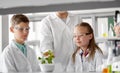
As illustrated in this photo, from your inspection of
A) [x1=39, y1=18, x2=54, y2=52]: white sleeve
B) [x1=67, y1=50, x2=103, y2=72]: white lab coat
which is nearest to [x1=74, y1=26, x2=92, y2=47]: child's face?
[x1=67, y1=50, x2=103, y2=72]: white lab coat

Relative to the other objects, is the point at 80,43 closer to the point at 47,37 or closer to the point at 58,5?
the point at 47,37

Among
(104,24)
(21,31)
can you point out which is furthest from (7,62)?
(104,24)

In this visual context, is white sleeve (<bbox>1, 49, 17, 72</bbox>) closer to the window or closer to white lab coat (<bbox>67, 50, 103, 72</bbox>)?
white lab coat (<bbox>67, 50, 103, 72</bbox>)

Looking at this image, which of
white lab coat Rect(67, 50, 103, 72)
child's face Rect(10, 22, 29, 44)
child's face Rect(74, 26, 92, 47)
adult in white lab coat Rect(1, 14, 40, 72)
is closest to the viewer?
adult in white lab coat Rect(1, 14, 40, 72)

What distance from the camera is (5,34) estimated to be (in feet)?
10.8

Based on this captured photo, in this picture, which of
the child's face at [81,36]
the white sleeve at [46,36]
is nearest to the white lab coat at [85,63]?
the child's face at [81,36]

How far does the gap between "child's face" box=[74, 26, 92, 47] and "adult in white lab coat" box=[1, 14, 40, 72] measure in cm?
44

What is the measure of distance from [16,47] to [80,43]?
0.62 meters

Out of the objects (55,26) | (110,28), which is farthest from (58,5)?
(110,28)

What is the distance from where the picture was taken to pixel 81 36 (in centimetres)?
221

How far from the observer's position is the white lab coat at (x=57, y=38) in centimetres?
234

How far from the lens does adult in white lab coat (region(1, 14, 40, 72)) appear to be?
1769mm

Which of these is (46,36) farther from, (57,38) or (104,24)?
(104,24)

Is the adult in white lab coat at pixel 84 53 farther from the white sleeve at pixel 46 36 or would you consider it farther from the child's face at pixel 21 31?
the child's face at pixel 21 31
